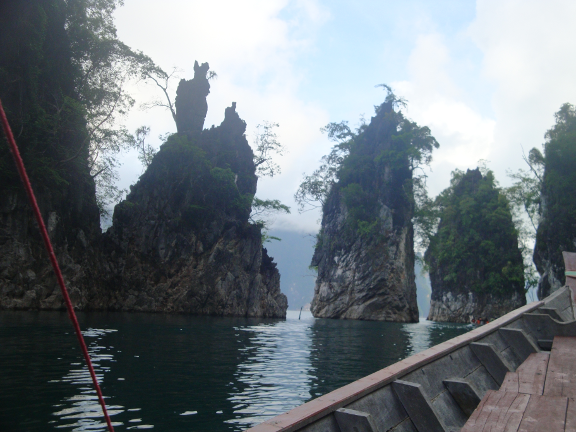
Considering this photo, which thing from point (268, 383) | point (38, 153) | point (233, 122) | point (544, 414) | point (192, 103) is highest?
point (192, 103)

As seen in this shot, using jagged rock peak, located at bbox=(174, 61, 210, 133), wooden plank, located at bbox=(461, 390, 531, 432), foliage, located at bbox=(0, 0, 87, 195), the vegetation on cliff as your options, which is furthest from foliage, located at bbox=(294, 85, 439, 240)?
wooden plank, located at bbox=(461, 390, 531, 432)

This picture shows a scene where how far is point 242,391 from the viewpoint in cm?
765

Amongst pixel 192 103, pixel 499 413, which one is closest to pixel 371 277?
pixel 192 103

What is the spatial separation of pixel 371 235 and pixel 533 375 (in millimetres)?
45707

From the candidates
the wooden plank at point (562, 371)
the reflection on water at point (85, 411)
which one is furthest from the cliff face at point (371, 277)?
the wooden plank at point (562, 371)

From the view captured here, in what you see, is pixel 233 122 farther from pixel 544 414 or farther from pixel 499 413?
pixel 544 414

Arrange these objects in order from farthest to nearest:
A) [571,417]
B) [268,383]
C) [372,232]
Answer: [372,232] < [268,383] < [571,417]

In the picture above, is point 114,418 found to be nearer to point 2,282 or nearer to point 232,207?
point 2,282

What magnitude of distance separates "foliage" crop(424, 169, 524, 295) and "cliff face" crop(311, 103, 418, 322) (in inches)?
256

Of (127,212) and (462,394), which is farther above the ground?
(127,212)

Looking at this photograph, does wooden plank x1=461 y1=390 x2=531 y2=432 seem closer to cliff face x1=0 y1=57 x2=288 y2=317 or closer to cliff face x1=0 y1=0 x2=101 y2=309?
cliff face x1=0 y1=0 x2=101 y2=309

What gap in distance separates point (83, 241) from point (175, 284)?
9.00m

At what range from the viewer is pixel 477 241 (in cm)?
5209

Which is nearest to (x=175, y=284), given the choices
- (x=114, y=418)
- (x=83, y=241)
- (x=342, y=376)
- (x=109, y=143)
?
(x=83, y=241)
